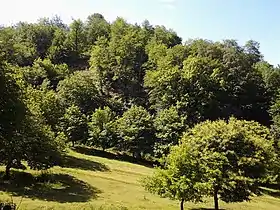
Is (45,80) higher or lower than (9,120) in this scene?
higher

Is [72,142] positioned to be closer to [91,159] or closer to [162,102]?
[91,159]

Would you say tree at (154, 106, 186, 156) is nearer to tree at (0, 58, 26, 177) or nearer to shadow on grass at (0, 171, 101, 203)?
shadow on grass at (0, 171, 101, 203)

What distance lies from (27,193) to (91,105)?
61.0 m

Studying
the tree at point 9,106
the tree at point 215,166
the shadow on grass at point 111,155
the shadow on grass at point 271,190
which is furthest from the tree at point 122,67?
the tree at point 9,106

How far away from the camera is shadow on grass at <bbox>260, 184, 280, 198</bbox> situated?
6631cm

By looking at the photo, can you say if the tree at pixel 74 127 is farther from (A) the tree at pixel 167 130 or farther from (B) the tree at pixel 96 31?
(B) the tree at pixel 96 31

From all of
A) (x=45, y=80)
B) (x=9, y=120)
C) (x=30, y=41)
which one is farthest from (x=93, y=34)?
(x=9, y=120)

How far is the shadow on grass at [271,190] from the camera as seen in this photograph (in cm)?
6631

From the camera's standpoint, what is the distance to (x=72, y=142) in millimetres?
81875

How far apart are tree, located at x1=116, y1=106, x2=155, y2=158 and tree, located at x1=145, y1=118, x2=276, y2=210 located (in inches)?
1582

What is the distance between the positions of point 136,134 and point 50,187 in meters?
38.6

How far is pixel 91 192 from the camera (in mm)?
45031

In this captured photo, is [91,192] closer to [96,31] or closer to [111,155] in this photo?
[111,155]

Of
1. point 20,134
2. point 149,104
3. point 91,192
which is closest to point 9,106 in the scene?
point 20,134
